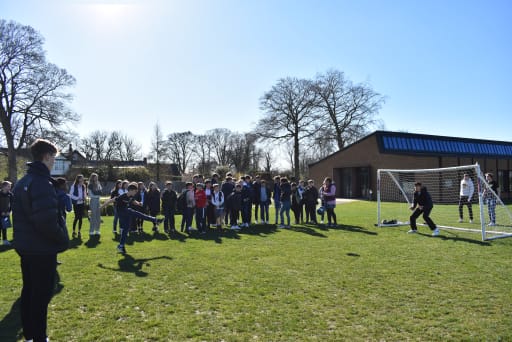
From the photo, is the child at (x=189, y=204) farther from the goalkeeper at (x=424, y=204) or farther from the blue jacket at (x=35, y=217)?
the blue jacket at (x=35, y=217)

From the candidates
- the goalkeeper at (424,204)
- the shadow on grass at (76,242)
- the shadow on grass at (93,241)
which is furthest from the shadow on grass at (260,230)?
the shadow on grass at (76,242)

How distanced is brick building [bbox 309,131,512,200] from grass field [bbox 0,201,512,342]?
21529 mm

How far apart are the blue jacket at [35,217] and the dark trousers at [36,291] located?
0.10 meters

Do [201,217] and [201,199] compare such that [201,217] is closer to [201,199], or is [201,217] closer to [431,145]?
[201,199]

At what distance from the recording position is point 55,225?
3275mm

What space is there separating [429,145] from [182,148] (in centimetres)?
4217

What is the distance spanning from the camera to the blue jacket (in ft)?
10.6

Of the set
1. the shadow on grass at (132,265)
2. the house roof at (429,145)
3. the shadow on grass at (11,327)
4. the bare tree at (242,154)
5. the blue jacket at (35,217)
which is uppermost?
the bare tree at (242,154)

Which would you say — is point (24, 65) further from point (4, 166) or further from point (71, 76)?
point (4, 166)

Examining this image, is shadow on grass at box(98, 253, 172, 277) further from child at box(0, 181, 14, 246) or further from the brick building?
the brick building

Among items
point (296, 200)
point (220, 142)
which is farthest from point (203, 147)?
point (296, 200)

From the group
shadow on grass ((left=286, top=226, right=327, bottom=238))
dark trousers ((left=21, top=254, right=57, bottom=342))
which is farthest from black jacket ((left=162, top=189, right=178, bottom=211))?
dark trousers ((left=21, top=254, right=57, bottom=342))

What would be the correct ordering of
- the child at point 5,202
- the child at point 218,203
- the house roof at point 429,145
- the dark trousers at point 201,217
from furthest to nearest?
the house roof at point 429,145 < the child at point 218,203 < the dark trousers at point 201,217 < the child at point 5,202

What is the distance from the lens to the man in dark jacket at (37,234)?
3236 mm
